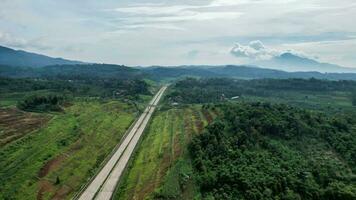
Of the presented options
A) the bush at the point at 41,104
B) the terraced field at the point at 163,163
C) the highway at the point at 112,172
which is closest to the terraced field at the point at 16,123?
the bush at the point at 41,104

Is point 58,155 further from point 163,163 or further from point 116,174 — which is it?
point 163,163

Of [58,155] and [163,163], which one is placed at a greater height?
[58,155]

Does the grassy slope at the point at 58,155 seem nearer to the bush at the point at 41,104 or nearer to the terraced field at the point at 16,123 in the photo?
the terraced field at the point at 16,123

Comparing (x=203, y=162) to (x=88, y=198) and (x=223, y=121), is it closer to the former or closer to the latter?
(x=88, y=198)

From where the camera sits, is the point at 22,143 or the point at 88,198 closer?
the point at 88,198

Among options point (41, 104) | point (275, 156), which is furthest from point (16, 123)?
point (275, 156)

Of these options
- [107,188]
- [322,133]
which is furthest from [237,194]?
[322,133]
